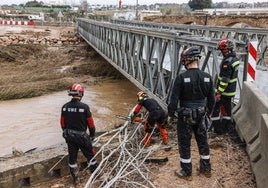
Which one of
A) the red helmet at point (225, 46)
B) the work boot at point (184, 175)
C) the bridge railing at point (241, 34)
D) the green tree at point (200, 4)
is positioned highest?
the green tree at point (200, 4)

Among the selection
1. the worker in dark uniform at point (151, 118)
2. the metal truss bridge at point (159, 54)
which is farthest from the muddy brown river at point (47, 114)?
the worker in dark uniform at point (151, 118)

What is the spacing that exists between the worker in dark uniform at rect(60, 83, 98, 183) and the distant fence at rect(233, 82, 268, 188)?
8.09 ft

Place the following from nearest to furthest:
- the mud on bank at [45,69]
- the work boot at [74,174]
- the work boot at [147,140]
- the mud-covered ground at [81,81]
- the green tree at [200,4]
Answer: the mud-covered ground at [81,81]
the work boot at [74,174]
the work boot at [147,140]
the mud on bank at [45,69]
the green tree at [200,4]

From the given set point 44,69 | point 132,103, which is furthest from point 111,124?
point 44,69

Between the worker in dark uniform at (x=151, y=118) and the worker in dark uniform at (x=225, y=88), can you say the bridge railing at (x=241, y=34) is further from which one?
the worker in dark uniform at (x=151, y=118)

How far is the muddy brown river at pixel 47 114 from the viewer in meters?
10.1

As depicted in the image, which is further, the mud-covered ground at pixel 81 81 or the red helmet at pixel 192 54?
the mud-covered ground at pixel 81 81

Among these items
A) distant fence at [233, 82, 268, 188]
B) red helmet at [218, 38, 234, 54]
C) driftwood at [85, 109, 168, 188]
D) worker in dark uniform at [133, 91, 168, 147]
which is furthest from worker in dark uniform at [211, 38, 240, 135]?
driftwood at [85, 109, 168, 188]

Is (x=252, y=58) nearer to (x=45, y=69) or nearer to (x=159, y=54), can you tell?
(x=159, y=54)

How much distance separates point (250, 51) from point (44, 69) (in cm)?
1654

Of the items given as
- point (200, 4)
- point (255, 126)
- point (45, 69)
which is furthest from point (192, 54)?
point (200, 4)

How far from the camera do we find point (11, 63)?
904 inches

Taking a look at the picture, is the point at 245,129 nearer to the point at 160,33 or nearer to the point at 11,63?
the point at 160,33

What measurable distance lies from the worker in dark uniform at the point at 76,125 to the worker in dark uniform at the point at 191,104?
1613mm
